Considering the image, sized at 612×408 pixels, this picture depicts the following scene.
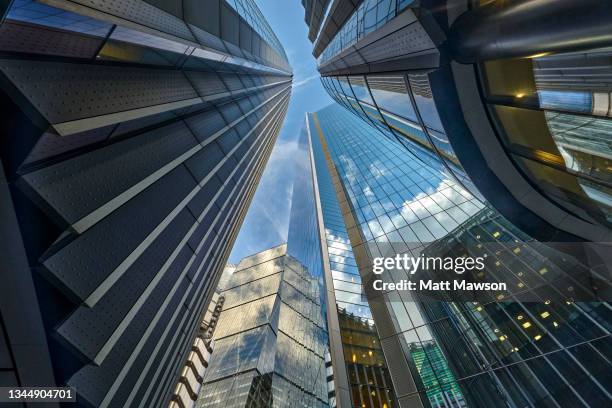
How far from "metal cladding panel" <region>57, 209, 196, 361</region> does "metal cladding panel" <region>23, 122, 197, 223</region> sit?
2130 millimetres

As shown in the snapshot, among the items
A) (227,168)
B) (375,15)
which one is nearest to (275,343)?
(227,168)

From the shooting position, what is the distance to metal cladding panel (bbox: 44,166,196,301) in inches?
184

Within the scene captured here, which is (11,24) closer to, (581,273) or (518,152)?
(518,152)

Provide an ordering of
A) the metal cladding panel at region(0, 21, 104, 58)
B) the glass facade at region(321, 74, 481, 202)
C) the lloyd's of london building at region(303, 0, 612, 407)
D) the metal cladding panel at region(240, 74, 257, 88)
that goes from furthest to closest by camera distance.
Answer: the metal cladding panel at region(240, 74, 257, 88), the glass facade at region(321, 74, 481, 202), the lloyd's of london building at region(303, 0, 612, 407), the metal cladding panel at region(0, 21, 104, 58)

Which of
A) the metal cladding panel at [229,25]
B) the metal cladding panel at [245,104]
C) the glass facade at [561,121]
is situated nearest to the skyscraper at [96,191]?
the metal cladding panel at [229,25]

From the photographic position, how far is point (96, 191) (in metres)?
5.33

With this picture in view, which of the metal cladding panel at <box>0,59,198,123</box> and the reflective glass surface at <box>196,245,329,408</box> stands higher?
the reflective glass surface at <box>196,245,329,408</box>

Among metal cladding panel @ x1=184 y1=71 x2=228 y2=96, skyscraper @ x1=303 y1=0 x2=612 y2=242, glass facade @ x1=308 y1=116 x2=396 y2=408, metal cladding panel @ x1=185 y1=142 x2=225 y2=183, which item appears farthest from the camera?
glass facade @ x1=308 y1=116 x2=396 y2=408

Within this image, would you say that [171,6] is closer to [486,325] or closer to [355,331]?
[355,331]

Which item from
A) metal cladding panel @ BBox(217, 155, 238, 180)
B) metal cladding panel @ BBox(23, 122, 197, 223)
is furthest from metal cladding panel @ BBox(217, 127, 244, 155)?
metal cladding panel @ BBox(23, 122, 197, 223)

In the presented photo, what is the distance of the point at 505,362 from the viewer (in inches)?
398

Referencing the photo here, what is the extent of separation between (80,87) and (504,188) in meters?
13.0

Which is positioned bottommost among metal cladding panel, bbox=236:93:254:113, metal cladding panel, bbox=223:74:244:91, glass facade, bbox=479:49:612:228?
glass facade, bbox=479:49:612:228

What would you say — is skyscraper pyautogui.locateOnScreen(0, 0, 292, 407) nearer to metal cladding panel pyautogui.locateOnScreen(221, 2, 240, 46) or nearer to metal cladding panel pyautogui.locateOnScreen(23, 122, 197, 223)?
metal cladding panel pyautogui.locateOnScreen(23, 122, 197, 223)
